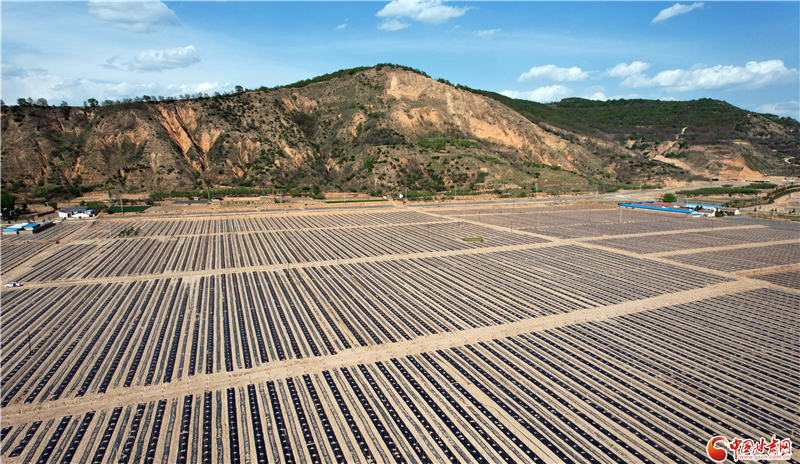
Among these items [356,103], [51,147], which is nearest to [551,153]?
[356,103]

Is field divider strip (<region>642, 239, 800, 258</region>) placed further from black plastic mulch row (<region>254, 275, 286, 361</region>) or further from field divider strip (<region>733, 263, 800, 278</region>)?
black plastic mulch row (<region>254, 275, 286, 361</region>)

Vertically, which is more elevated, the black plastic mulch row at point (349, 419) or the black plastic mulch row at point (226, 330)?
the black plastic mulch row at point (226, 330)

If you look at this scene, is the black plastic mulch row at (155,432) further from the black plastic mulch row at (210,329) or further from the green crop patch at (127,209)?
the green crop patch at (127,209)

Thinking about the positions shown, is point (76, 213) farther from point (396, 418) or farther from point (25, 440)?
point (396, 418)

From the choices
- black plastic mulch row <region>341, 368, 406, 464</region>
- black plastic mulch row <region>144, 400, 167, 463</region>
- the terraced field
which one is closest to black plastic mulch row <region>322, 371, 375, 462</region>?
the terraced field

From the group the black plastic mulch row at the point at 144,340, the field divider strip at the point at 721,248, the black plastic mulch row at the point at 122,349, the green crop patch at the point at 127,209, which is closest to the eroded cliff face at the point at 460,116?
the green crop patch at the point at 127,209

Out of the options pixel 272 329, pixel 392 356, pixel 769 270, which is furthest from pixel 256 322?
pixel 769 270

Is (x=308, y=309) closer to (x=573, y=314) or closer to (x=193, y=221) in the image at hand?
(x=573, y=314)
